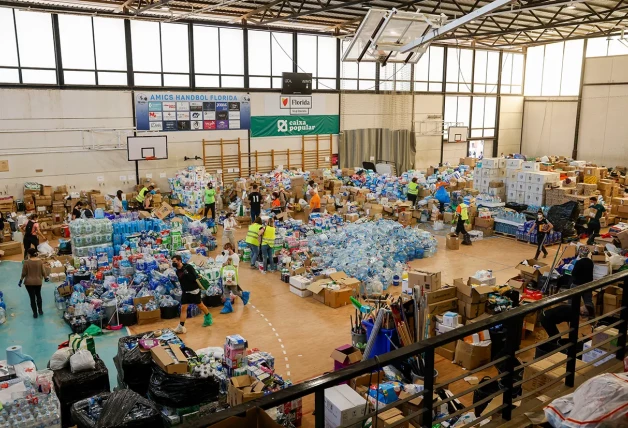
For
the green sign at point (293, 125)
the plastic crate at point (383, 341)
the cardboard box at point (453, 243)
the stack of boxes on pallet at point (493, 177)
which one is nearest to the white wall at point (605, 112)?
the stack of boxes on pallet at point (493, 177)

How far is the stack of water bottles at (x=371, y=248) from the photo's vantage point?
11.3 m

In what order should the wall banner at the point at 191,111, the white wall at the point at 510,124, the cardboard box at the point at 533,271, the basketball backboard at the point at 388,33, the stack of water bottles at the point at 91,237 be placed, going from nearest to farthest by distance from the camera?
the basketball backboard at the point at 388,33
the cardboard box at the point at 533,271
the stack of water bottles at the point at 91,237
the wall banner at the point at 191,111
the white wall at the point at 510,124

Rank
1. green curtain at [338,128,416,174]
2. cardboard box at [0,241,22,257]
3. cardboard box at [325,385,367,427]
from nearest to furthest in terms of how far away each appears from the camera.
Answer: cardboard box at [325,385,367,427]
cardboard box at [0,241,22,257]
green curtain at [338,128,416,174]

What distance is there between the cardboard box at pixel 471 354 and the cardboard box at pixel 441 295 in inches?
29.0

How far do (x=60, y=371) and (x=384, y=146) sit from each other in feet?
69.4

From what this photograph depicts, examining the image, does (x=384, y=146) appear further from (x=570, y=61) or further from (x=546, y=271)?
(x=546, y=271)

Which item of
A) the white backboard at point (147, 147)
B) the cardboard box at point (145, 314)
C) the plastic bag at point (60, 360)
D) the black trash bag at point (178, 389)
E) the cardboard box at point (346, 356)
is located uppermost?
the white backboard at point (147, 147)

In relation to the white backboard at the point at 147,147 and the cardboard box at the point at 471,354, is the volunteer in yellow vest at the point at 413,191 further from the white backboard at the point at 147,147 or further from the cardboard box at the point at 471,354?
the cardboard box at the point at 471,354

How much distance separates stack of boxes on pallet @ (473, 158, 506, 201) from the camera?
17531 millimetres

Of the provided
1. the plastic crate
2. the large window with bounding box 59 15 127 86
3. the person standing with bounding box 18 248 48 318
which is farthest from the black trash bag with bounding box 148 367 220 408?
the large window with bounding box 59 15 127 86

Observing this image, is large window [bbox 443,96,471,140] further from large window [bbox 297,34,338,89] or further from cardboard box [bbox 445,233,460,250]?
cardboard box [bbox 445,233,460,250]

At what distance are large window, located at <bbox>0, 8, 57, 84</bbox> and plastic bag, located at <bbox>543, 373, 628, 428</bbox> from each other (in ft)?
57.8

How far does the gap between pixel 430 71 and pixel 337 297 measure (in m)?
19.4

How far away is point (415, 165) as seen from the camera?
26625mm
